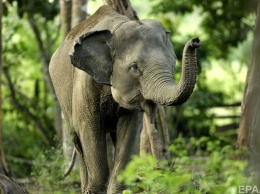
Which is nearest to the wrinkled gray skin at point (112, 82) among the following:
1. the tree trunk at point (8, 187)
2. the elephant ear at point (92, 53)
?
the elephant ear at point (92, 53)

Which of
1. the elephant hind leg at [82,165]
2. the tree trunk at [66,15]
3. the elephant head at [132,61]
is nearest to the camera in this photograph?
the elephant head at [132,61]

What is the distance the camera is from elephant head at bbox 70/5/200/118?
29.1ft

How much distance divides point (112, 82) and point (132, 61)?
→ 0.37m

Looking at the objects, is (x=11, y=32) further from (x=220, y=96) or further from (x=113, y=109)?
(x=113, y=109)

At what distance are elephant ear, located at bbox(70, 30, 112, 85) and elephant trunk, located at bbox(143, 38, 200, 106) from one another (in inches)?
33.5

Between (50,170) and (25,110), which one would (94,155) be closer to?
(50,170)

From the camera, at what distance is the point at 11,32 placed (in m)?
18.0

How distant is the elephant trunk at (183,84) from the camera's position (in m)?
8.07

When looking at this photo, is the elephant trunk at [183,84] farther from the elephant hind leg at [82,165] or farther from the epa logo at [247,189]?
the elephant hind leg at [82,165]

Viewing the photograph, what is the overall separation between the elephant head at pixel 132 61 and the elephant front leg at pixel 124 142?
51 cm

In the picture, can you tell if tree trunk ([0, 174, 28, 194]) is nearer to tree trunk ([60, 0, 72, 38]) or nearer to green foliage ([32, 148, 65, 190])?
green foliage ([32, 148, 65, 190])

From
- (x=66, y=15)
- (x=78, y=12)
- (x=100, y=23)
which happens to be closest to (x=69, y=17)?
(x=66, y=15)

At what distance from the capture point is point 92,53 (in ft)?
31.3

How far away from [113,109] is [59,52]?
4.09 ft
